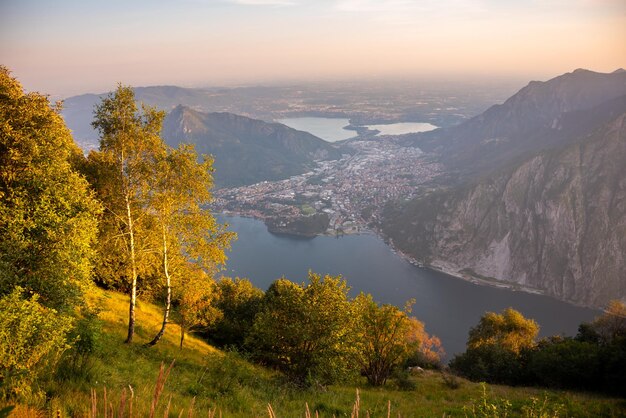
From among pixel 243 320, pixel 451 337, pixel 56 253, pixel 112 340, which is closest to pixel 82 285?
pixel 56 253

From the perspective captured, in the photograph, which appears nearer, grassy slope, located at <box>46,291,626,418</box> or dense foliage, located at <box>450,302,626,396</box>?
grassy slope, located at <box>46,291,626,418</box>

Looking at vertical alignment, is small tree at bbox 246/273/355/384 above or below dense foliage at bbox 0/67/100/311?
below

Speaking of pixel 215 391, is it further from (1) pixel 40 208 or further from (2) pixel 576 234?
(2) pixel 576 234

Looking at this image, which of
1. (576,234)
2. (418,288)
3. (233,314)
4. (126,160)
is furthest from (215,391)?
(576,234)

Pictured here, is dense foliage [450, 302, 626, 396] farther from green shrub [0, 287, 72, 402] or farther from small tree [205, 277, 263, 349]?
green shrub [0, 287, 72, 402]

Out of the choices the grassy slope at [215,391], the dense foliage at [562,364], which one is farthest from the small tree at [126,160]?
the dense foliage at [562,364]

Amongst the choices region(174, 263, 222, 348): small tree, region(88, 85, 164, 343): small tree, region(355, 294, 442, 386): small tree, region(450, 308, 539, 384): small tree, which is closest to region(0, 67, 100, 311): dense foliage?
region(88, 85, 164, 343): small tree

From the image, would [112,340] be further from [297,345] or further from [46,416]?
[46,416]
